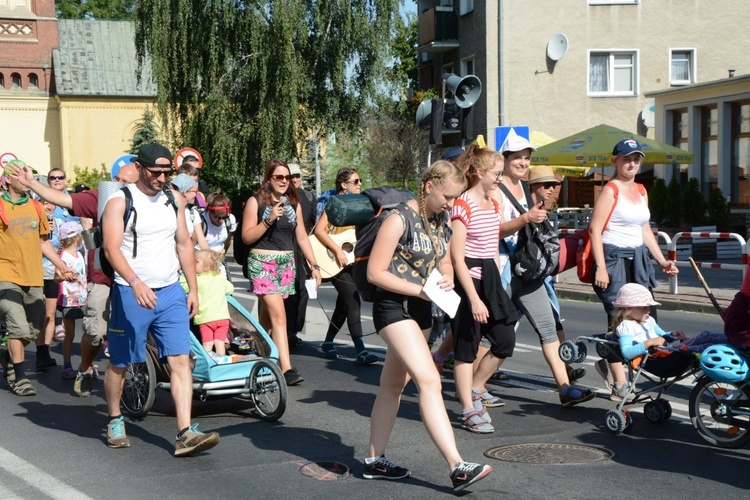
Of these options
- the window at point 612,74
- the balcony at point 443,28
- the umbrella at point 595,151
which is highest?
the balcony at point 443,28

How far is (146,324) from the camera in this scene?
6.97 meters

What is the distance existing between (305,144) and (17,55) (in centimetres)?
3773

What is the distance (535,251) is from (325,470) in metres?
2.53

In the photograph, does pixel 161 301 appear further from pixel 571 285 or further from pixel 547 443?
pixel 571 285

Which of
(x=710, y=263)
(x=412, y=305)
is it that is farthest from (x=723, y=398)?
(x=710, y=263)

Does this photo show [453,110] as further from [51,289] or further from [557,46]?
[557,46]

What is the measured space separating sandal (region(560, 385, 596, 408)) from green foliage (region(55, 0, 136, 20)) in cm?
7481

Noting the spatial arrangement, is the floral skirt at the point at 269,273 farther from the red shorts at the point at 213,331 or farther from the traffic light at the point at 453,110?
the traffic light at the point at 453,110

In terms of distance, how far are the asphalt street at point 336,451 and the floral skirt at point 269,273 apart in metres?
0.87

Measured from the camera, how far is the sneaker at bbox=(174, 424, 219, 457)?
22.0 feet

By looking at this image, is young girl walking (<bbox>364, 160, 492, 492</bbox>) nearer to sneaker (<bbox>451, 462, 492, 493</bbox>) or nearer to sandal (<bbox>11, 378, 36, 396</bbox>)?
sneaker (<bbox>451, 462, 492, 493</bbox>)

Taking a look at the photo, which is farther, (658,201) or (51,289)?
(658,201)

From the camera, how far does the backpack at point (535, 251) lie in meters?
8.01

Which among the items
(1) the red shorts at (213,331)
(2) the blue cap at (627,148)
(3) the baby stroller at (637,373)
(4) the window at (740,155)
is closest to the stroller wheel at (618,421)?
(3) the baby stroller at (637,373)
